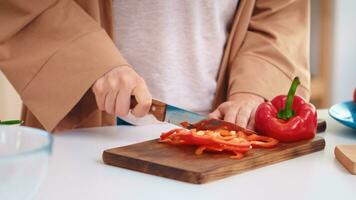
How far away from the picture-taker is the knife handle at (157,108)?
117cm

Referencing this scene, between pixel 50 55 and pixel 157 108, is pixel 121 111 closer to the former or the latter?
pixel 157 108

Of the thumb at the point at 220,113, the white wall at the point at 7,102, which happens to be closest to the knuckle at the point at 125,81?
the thumb at the point at 220,113

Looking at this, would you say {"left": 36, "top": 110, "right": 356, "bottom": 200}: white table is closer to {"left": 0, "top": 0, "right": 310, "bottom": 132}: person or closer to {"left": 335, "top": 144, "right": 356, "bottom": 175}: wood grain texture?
{"left": 335, "top": 144, "right": 356, "bottom": 175}: wood grain texture

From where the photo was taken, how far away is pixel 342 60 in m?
3.16

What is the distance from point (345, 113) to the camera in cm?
135

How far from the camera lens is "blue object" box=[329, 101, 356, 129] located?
4.10 feet

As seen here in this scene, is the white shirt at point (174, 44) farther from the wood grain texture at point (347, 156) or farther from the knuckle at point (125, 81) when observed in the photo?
the wood grain texture at point (347, 156)

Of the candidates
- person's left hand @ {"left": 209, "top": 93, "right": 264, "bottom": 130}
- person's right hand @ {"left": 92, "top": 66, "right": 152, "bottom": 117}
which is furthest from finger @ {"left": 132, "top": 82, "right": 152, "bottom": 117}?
person's left hand @ {"left": 209, "top": 93, "right": 264, "bottom": 130}

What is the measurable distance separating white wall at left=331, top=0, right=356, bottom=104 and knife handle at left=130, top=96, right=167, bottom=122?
2.09m

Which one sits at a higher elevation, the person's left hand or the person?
the person

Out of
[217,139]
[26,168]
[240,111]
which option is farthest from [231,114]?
[26,168]

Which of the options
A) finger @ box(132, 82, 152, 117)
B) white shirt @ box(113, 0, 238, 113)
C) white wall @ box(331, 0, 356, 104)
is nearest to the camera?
finger @ box(132, 82, 152, 117)

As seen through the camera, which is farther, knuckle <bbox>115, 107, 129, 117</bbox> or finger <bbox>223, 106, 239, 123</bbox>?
finger <bbox>223, 106, 239, 123</bbox>

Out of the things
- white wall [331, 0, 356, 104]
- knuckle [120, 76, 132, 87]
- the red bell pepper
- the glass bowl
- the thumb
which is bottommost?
white wall [331, 0, 356, 104]
